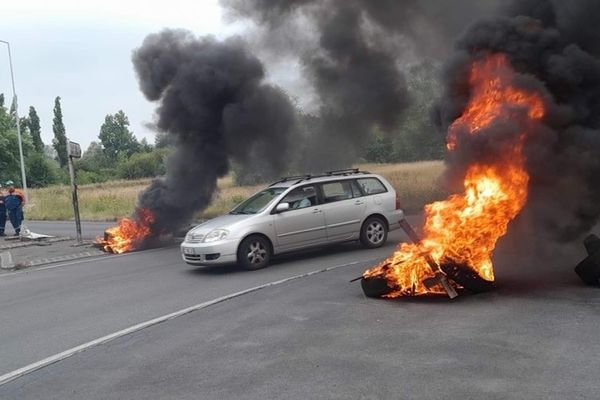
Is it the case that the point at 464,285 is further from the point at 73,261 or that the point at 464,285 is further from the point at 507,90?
the point at 73,261

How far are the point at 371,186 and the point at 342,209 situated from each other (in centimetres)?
99

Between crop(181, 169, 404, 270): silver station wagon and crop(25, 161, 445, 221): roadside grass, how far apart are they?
13.0 feet

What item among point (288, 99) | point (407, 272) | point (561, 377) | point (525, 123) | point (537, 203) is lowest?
point (561, 377)

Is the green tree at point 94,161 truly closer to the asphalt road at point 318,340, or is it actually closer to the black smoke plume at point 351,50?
the black smoke plume at point 351,50

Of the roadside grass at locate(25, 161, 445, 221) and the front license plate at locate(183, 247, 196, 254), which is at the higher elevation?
the roadside grass at locate(25, 161, 445, 221)

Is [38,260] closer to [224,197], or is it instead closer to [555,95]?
[224,197]

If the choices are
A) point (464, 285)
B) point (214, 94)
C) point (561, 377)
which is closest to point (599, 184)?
point (464, 285)

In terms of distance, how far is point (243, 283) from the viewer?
8.70 m

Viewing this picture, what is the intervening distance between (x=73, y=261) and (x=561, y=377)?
A: 1145cm

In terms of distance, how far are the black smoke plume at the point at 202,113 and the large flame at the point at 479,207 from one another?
8525 millimetres

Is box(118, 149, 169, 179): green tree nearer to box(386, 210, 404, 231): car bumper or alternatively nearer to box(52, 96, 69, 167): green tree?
box(52, 96, 69, 167): green tree

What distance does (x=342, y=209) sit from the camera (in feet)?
35.6

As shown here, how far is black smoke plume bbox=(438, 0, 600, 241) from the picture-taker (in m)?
7.45

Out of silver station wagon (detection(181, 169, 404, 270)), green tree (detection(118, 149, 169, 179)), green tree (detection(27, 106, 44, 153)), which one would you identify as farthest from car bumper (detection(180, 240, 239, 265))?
green tree (detection(27, 106, 44, 153))
